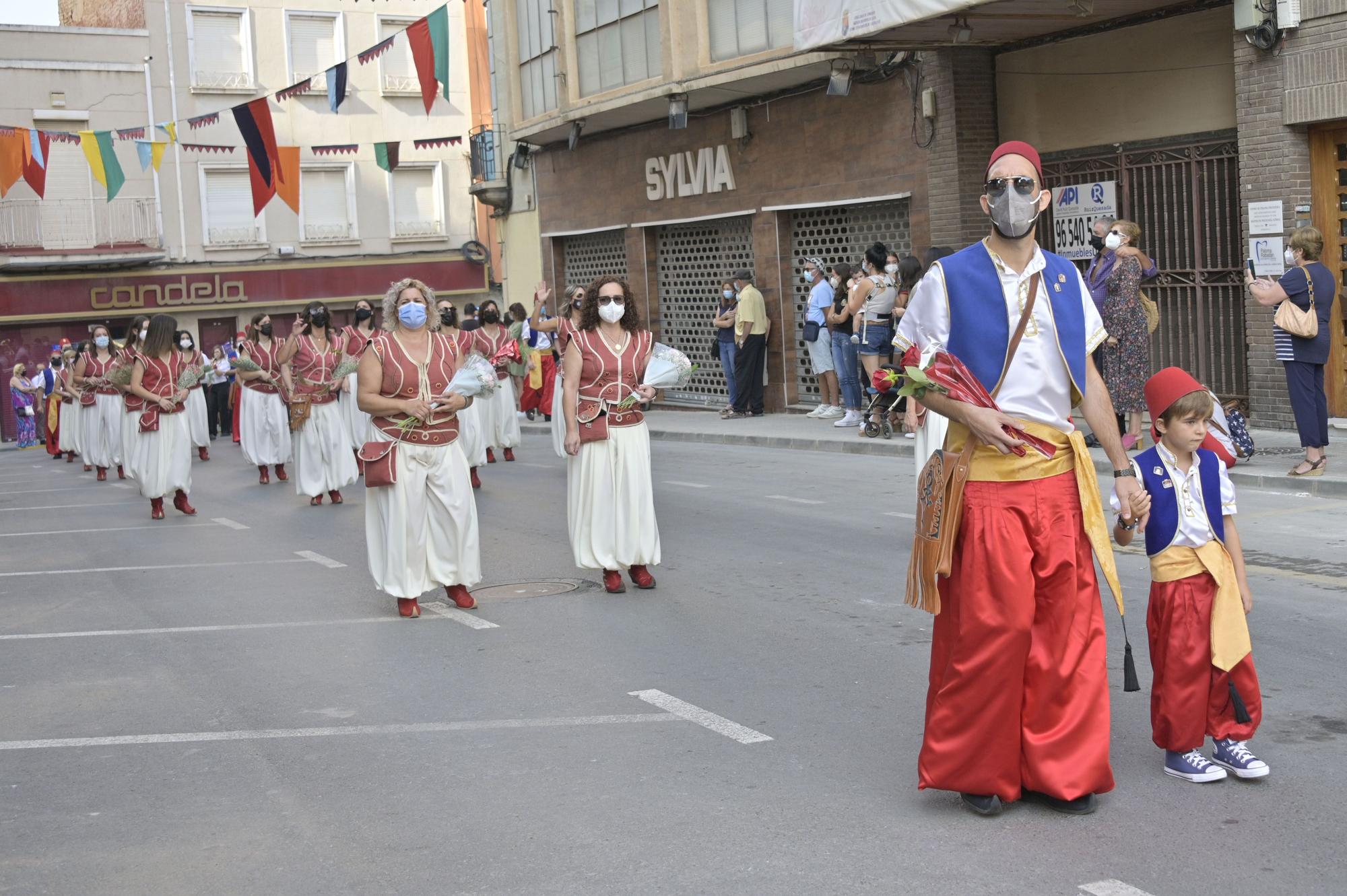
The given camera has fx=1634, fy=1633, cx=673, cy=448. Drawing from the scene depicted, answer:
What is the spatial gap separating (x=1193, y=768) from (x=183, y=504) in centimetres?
1259

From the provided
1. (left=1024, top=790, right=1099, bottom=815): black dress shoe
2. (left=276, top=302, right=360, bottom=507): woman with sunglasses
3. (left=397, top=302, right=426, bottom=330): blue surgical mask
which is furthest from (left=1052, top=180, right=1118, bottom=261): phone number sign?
(left=1024, top=790, right=1099, bottom=815): black dress shoe

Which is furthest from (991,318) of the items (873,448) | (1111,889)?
(873,448)

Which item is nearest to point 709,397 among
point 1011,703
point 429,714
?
point 429,714

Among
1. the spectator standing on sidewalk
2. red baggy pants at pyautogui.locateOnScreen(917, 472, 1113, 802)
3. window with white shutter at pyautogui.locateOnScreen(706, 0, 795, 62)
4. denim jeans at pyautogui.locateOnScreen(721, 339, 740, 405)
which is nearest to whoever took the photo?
red baggy pants at pyautogui.locateOnScreen(917, 472, 1113, 802)

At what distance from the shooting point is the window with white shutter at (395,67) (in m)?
42.6

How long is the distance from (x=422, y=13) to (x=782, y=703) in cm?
3917

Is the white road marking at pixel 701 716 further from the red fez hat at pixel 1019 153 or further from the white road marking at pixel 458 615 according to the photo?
the red fez hat at pixel 1019 153

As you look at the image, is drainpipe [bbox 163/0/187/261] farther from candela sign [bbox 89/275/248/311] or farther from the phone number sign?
the phone number sign

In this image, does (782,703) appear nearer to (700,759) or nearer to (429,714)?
(700,759)

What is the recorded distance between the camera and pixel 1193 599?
217 inches

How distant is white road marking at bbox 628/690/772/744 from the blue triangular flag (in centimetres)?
1914

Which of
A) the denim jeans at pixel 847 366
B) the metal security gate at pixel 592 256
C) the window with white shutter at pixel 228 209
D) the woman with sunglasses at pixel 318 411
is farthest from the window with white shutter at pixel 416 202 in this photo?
the woman with sunglasses at pixel 318 411

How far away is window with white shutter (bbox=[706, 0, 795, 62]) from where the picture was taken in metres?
21.9

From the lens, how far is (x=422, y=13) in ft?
142
